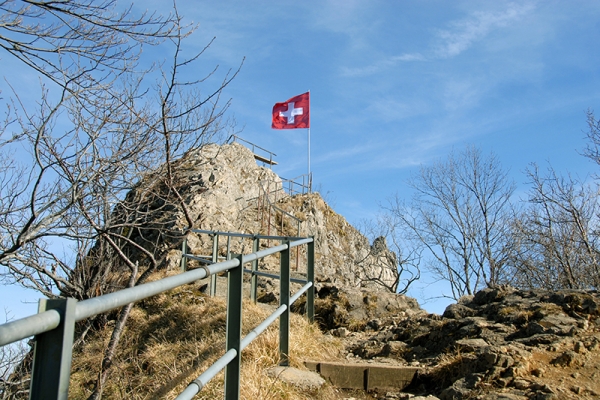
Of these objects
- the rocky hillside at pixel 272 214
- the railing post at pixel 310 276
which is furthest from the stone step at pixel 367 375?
the rocky hillside at pixel 272 214

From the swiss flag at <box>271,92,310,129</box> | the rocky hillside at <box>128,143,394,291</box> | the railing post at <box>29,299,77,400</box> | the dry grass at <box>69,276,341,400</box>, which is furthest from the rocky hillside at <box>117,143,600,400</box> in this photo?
the swiss flag at <box>271,92,310,129</box>

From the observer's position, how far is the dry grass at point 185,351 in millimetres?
4176

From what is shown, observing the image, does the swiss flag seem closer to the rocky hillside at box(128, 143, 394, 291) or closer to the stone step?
the rocky hillside at box(128, 143, 394, 291)

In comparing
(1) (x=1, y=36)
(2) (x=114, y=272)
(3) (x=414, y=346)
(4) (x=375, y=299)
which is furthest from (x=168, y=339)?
(2) (x=114, y=272)

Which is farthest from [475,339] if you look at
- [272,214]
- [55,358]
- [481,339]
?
[272,214]

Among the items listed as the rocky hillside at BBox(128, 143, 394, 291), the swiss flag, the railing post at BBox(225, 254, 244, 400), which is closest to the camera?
the railing post at BBox(225, 254, 244, 400)

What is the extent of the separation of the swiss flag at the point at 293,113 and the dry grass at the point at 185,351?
50.5ft

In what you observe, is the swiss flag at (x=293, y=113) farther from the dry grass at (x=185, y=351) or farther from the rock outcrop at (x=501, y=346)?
the rock outcrop at (x=501, y=346)

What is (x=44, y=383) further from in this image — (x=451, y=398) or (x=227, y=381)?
(x=451, y=398)

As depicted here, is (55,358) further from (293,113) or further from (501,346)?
(293,113)

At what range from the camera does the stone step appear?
4.82 m

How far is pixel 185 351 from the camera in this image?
6000 mm

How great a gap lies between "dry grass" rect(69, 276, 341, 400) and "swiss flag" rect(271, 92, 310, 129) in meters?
15.4

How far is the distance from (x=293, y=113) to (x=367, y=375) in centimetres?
2068
